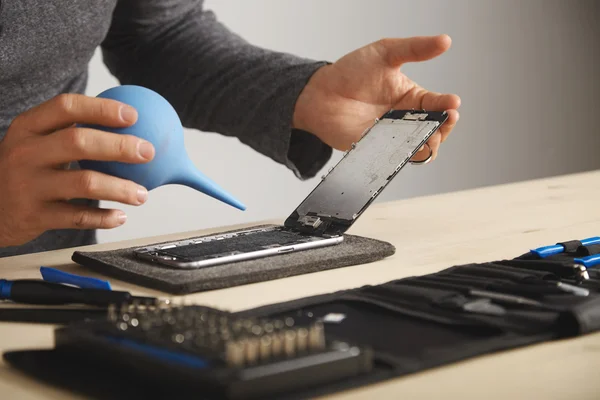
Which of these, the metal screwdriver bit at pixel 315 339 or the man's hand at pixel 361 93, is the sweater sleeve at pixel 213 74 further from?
the metal screwdriver bit at pixel 315 339

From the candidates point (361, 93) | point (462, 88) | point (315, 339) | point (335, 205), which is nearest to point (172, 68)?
point (361, 93)

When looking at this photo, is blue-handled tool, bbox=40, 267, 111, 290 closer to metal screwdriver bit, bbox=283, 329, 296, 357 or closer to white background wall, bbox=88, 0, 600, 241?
metal screwdriver bit, bbox=283, 329, 296, 357

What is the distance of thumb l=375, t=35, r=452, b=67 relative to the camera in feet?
3.04

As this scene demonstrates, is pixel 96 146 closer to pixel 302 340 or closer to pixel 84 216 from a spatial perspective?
pixel 84 216

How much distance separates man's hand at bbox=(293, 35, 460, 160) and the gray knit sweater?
4 centimetres

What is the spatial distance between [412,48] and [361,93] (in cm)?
9

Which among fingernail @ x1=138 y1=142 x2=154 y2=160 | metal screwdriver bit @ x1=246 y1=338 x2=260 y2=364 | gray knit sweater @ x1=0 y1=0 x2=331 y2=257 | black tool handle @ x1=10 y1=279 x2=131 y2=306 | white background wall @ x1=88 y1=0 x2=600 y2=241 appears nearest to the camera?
metal screwdriver bit @ x1=246 y1=338 x2=260 y2=364

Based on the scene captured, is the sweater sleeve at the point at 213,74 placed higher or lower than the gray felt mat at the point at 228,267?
higher

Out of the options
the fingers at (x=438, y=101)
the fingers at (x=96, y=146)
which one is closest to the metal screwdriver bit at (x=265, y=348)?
the fingers at (x=96, y=146)

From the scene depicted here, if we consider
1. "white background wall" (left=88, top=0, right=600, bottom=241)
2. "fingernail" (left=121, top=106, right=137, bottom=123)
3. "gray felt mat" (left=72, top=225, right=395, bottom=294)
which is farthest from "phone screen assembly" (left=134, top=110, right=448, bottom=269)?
"white background wall" (left=88, top=0, right=600, bottom=241)

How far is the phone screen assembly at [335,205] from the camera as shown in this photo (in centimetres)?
75

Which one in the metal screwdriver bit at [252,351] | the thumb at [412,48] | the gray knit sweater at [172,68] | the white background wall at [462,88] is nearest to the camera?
the metal screwdriver bit at [252,351]

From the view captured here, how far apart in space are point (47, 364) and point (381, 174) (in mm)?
423

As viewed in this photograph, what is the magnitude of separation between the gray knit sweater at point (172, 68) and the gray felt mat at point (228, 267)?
1.15 feet
